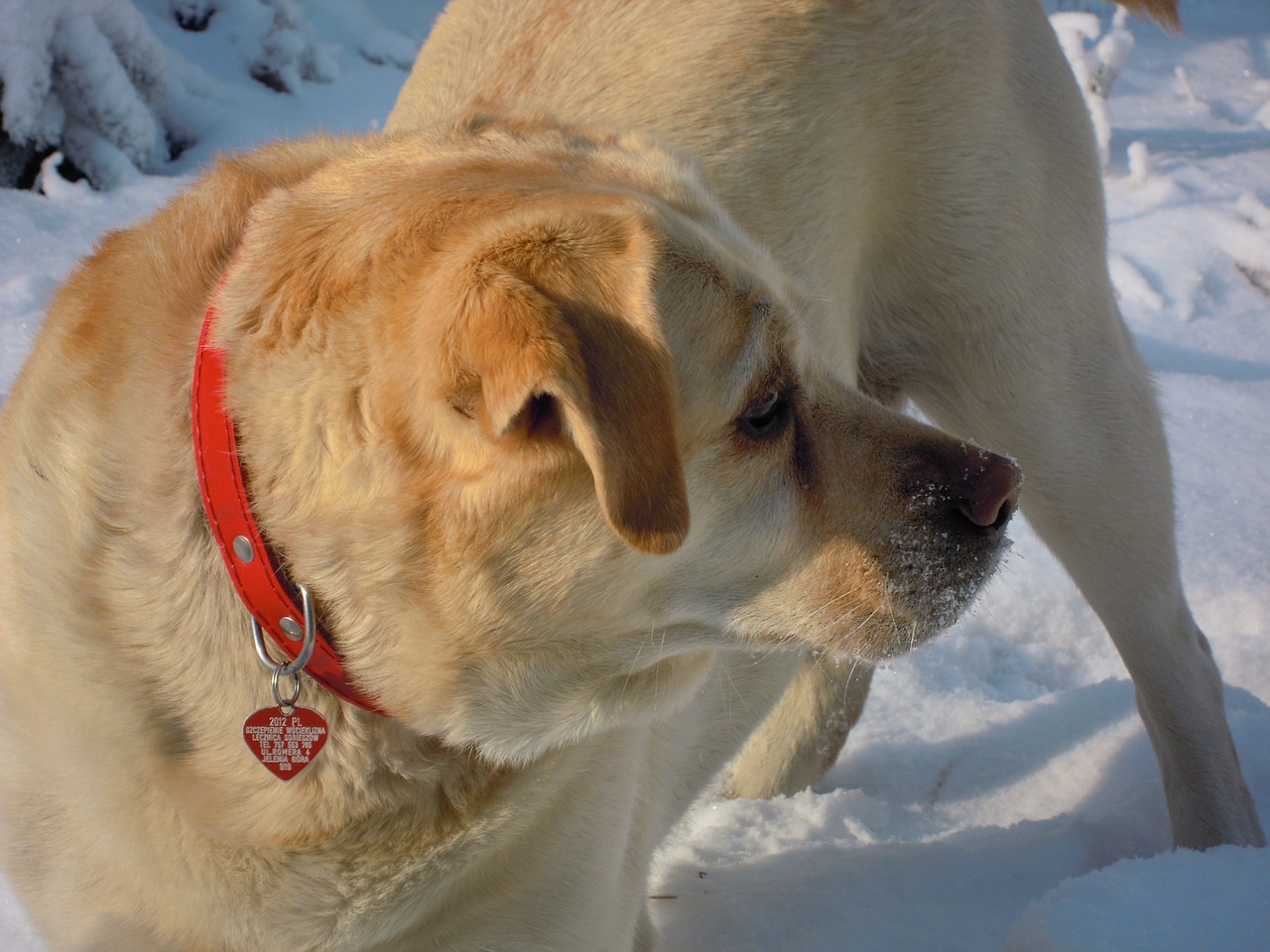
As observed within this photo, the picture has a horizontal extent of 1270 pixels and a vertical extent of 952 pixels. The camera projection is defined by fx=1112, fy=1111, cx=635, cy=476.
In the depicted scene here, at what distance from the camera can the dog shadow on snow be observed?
98.2 inches

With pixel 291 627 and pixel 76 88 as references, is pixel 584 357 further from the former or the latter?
pixel 76 88

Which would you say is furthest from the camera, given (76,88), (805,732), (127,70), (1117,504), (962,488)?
(127,70)

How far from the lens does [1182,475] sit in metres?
4.56

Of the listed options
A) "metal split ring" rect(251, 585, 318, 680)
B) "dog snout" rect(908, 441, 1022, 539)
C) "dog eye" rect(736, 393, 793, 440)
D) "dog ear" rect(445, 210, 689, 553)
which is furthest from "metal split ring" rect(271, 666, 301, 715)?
"dog snout" rect(908, 441, 1022, 539)

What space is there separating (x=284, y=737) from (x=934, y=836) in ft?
7.28

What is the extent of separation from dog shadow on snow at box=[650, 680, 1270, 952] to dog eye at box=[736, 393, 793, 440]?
1357 mm

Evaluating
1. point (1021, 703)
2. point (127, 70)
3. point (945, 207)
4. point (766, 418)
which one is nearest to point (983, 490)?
point (766, 418)

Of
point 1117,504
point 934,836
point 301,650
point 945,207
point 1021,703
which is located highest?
point 301,650

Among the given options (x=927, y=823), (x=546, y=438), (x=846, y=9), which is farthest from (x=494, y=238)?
(x=927, y=823)

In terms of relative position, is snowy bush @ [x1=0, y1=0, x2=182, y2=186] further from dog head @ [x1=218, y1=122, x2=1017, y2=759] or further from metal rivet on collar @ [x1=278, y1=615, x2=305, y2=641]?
metal rivet on collar @ [x1=278, y1=615, x2=305, y2=641]

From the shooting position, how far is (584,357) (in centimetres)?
124

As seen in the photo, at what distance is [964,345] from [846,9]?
0.84 m

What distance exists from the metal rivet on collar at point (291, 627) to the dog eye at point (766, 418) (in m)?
0.64

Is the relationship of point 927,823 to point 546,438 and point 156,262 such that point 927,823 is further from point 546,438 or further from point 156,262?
point 156,262
